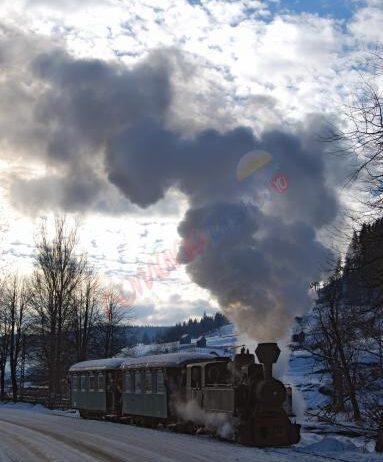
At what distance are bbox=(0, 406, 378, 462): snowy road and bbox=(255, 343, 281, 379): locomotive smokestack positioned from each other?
1937 mm

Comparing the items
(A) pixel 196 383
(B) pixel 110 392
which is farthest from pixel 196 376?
(B) pixel 110 392

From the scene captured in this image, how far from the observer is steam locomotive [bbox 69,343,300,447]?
571 inches

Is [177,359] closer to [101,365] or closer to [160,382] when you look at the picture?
[160,382]

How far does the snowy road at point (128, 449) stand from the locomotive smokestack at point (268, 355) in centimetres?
194

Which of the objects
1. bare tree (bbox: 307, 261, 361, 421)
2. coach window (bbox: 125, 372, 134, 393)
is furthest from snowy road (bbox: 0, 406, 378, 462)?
bare tree (bbox: 307, 261, 361, 421)

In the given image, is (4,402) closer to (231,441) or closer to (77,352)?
Result: (77,352)

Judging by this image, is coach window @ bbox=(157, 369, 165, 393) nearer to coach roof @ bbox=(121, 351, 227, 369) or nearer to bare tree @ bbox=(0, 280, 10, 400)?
coach roof @ bbox=(121, 351, 227, 369)

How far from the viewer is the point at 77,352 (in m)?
40.2

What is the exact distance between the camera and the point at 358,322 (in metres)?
15.8

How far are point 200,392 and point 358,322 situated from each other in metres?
4.87

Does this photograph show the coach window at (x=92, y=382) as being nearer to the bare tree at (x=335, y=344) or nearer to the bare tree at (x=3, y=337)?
the bare tree at (x=335, y=344)

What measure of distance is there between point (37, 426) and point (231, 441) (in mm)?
9203

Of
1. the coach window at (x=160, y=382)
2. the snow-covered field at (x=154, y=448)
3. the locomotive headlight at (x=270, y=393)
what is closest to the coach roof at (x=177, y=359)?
the coach window at (x=160, y=382)

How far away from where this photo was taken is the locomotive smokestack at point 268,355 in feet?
47.2
